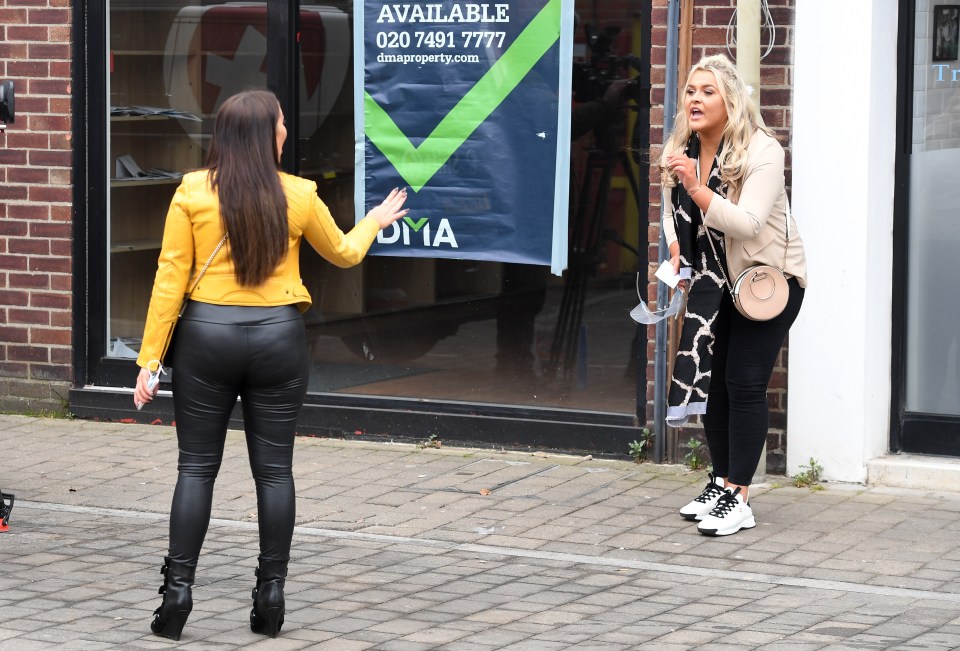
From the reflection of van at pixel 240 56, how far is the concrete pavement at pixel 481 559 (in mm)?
2041

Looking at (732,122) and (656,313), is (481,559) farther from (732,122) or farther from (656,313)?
(732,122)

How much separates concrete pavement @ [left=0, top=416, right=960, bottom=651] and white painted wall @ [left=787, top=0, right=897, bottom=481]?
0.30 metres

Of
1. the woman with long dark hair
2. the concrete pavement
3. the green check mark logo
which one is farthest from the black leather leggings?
the green check mark logo

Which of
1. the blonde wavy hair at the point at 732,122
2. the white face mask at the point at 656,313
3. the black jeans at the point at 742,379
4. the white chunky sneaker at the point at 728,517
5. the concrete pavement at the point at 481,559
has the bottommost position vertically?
the concrete pavement at the point at 481,559

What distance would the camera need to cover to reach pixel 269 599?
210 inches

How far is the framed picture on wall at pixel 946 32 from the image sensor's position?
7742 millimetres

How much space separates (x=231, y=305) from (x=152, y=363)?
1.08ft

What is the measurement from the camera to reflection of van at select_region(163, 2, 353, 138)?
29.5 ft

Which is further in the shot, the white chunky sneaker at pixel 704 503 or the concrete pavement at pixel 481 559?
the white chunky sneaker at pixel 704 503

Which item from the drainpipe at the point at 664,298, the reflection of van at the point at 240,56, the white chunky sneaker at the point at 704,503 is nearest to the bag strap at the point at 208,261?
the white chunky sneaker at the point at 704,503

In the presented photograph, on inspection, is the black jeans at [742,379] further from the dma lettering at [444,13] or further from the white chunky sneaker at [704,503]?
the dma lettering at [444,13]

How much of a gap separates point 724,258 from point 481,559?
1.63 m

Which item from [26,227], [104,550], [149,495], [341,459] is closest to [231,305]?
[104,550]

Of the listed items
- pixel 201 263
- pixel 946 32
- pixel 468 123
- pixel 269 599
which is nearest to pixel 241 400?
pixel 201 263
